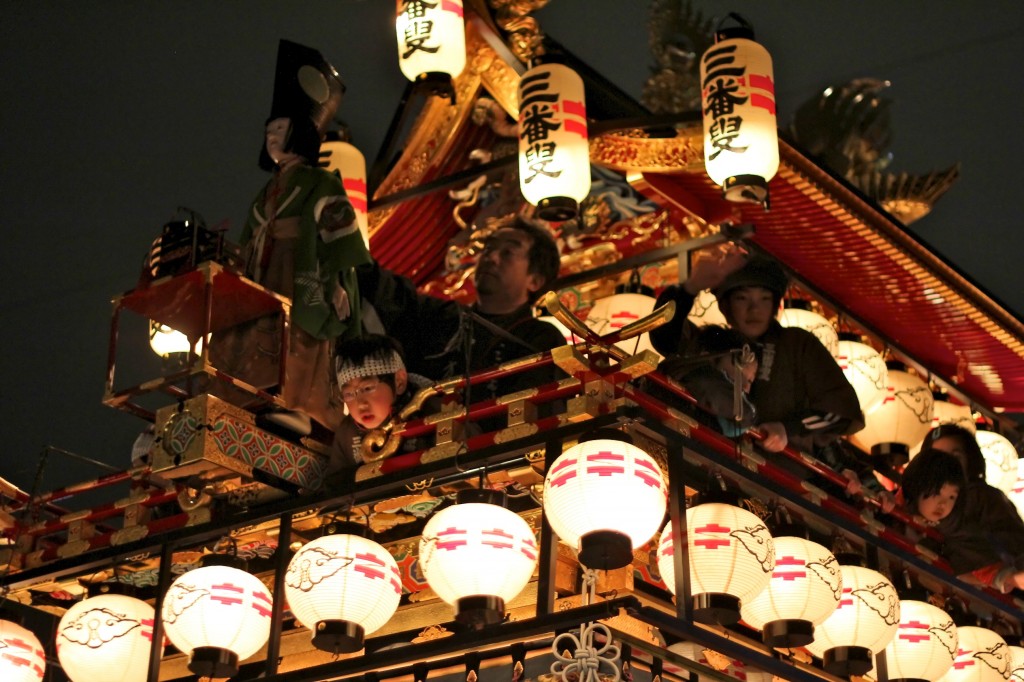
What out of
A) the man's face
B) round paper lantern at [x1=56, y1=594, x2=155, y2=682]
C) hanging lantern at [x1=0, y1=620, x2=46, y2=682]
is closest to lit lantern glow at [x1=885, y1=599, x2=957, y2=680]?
the man's face

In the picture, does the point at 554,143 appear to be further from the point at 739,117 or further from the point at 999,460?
the point at 999,460

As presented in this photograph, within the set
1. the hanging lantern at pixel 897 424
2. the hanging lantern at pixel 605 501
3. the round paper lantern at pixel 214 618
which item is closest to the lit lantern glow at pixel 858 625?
the hanging lantern at pixel 605 501

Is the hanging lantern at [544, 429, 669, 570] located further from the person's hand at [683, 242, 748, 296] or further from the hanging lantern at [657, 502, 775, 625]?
the person's hand at [683, 242, 748, 296]

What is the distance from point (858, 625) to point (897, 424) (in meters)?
3.63

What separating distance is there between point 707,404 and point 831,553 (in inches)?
32.6

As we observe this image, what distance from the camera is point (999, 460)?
10266 millimetres

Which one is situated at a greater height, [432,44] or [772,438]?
[432,44]

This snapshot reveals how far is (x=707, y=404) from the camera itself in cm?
655

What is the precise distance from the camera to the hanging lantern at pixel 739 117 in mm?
8141

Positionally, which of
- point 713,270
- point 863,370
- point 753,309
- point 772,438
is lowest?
point 772,438

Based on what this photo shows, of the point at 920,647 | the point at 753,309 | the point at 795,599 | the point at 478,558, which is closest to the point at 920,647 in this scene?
the point at 920,647

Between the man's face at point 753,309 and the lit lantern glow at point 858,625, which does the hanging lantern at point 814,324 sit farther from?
the lit lantern glow at point 858,625

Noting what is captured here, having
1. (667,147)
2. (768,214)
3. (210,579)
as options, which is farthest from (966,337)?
(210,579)

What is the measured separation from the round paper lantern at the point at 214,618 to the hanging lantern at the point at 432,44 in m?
4.02
